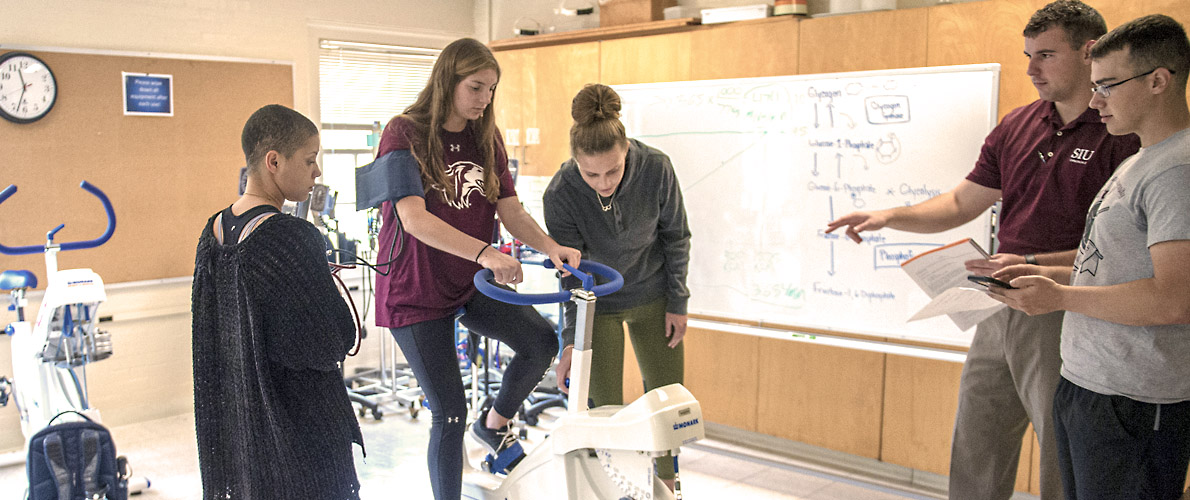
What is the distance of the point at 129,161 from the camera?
4.33 m

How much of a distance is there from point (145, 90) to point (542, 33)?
82.3 inches

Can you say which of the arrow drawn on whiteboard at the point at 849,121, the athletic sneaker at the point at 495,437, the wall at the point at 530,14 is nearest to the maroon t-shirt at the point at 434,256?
the athletic sneaker at the point at 495,437

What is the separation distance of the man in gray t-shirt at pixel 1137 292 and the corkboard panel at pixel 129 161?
4013 mm

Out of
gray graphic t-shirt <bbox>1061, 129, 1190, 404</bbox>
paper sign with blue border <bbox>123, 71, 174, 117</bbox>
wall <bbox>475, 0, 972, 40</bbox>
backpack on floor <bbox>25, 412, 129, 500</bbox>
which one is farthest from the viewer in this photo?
wall <bbox>475, 0, 972, 40</bbox>

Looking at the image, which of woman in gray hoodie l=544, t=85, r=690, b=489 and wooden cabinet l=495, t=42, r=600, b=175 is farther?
wooden cabinet l=495, t=42, r=600, b=175

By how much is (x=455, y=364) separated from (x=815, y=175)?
185 centimetres

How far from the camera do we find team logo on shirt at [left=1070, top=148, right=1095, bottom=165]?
229 cm

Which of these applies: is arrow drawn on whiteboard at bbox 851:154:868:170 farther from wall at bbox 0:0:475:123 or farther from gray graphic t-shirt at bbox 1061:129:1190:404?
wall at bbox 0:0:475:123

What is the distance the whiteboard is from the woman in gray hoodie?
0.95 metres

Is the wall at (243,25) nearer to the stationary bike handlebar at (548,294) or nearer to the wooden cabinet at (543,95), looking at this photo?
the wooden cabinet at (543,95)

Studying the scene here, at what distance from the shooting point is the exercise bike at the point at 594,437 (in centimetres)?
193

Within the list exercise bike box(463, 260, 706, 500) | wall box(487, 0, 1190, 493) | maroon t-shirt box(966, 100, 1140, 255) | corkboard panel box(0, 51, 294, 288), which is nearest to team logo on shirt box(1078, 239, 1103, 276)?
maroon t-shirt box(966, 100, 1140, 255)

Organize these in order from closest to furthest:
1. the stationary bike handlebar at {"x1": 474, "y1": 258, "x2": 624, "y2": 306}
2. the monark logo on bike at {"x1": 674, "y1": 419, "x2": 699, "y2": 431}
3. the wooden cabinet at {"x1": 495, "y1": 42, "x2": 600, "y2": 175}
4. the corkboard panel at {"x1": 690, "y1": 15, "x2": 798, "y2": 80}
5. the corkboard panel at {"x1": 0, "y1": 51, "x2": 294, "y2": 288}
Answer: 1. the monark logo on bike at {"x1": 674, "y1": 419, "x2": 699, "y2": 431}
2. the stationary bike handlebar at {"x1": 474, "y1": 258, "x2": 624, "y2": 306}
3. the corkboard panel at {"x1": 690, "y1": 15, "x2": 798, "y2": 80}
4. the corkboard panel at {"x1": 0, "y1": 51, "x2": 294, "y2": 288}
5. the wooden cabinet at {"x1": 495, "y1": 42, "x2": 600, "y2": 175}

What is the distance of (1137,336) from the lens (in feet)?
6.01
